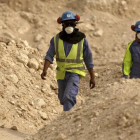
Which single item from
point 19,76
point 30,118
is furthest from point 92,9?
point 30,118

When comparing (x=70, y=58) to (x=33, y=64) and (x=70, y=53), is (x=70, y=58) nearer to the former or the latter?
(x=70, y=53)

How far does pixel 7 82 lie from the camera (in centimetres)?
934

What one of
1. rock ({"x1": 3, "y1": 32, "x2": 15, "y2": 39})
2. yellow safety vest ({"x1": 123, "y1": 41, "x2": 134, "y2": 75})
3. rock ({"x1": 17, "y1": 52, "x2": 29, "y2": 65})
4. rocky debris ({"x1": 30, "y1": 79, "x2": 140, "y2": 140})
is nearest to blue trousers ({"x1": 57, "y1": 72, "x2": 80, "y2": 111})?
rocky debris ({"x1": 30, "y1": 79, "x2": 140, "y2": 140})

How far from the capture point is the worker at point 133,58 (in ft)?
25.7

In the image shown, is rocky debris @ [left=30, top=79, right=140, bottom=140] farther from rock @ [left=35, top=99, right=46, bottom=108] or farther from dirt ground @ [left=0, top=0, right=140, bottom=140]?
rock @ [left=35, top=99, right=46, bottom=108]

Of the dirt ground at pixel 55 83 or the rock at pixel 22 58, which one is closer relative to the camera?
the dirt ground at pixel 55 83

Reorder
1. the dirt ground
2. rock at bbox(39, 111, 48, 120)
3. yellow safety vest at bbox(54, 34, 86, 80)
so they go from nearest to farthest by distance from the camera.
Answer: the dirt ground, yellow safety vest at bbox(54, 34, 86, 80), rock at bbox(39, 111, 48, 120)

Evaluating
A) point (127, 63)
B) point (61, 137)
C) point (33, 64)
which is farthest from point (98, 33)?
point (61, 137)

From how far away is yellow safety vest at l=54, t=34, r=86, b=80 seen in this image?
703cm

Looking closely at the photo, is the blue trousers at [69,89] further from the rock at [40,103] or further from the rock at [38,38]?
the rock at [38,38]

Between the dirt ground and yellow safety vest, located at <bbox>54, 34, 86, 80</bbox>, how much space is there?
445 millimetres

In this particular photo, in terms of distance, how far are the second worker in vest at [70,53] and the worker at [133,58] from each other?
0.96 meters

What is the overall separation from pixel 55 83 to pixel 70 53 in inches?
139

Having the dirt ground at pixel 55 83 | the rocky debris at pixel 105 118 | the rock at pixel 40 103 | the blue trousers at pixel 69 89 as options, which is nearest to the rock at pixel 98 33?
the dirt ground at pixel 55 83
